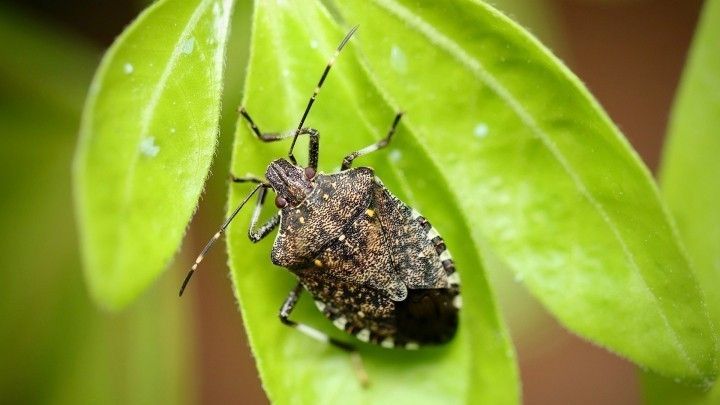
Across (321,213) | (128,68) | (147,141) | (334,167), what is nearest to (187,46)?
(128,68)

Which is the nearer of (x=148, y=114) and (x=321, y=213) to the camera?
(x=148, y=114)

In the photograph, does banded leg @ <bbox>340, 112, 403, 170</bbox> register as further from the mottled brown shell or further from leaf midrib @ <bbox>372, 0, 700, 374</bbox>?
leaf midrib @ <bbox>372, 0, 700, 374</bbox>

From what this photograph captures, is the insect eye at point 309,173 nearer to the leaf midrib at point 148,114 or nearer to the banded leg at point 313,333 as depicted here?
the banded leg at point 313,333

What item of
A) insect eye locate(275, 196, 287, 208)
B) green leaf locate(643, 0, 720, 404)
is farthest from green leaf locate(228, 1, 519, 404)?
green leaf locate(643, 0, 720, 404)

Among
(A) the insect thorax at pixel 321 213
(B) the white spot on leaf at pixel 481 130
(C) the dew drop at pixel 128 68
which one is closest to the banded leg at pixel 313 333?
(A) the insect thorax at pixel 321 213

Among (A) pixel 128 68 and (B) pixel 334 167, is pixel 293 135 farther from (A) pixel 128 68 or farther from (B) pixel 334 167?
(A) pixel 128 68

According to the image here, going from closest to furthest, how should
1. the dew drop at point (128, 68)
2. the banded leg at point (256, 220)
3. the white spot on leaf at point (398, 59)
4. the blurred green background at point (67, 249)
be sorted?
the dew drop at point (128, 68), the white spot on leaf at point (398, 59), the banded leg at point (256, 220), the blurred green background at point (67, 249)

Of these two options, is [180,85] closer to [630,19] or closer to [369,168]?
[369,168]
